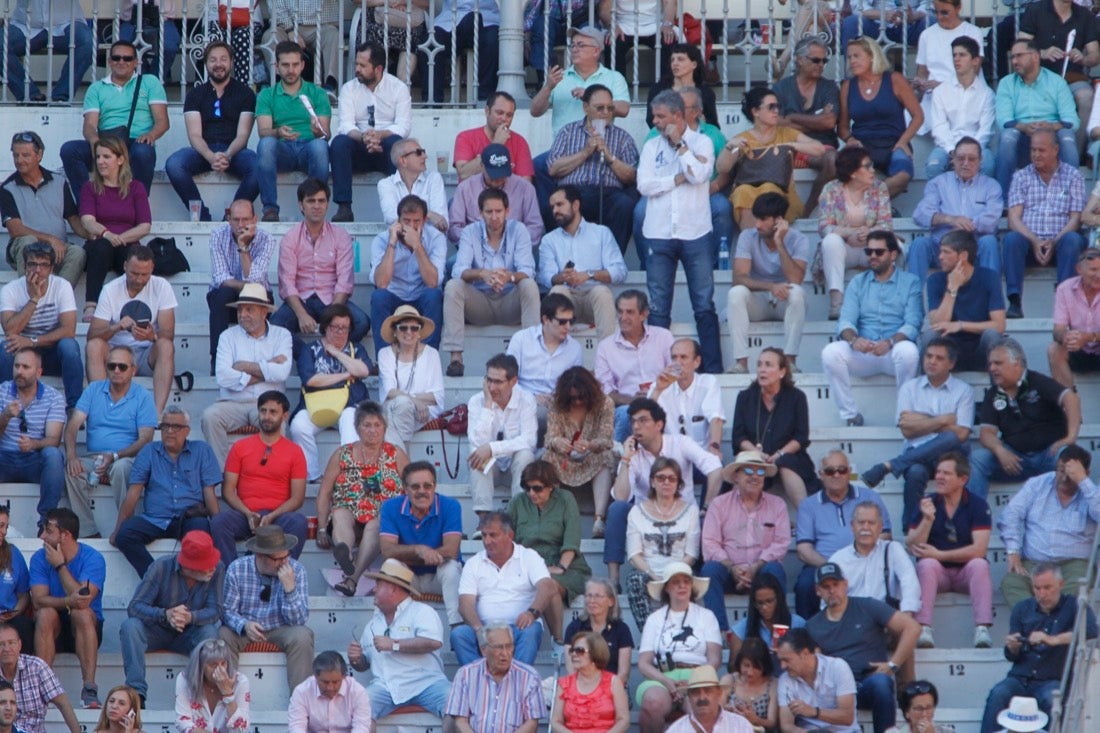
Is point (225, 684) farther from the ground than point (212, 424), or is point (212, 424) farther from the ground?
point (212, 424)

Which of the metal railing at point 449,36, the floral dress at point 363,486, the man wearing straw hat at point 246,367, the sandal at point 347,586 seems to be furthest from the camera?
the metal railing at point 449,36

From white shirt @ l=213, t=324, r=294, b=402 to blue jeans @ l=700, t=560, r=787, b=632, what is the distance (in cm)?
303

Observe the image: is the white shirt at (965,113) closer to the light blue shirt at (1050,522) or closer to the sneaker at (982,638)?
the light blue shirt at (1050,522)

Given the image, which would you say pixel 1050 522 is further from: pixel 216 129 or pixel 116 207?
pixel 216 129

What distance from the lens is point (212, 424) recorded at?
554 inches

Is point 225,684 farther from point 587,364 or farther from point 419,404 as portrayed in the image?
point 587,364

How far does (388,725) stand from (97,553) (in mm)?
1919

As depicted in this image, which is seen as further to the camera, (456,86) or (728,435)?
(456,86)

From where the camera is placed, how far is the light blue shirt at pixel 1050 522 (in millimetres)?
12984

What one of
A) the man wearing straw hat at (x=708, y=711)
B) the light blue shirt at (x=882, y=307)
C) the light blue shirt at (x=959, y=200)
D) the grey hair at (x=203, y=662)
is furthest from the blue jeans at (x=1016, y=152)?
→ the grey hair at (x=203, y=662)

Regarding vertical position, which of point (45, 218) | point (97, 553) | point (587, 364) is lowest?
point (97, 553)

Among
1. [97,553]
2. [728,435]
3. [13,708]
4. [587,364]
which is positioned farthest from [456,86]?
[13,708]

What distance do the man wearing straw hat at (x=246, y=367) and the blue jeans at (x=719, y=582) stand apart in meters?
3.00

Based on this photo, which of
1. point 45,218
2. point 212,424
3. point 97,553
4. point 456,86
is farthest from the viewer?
point 456,86
